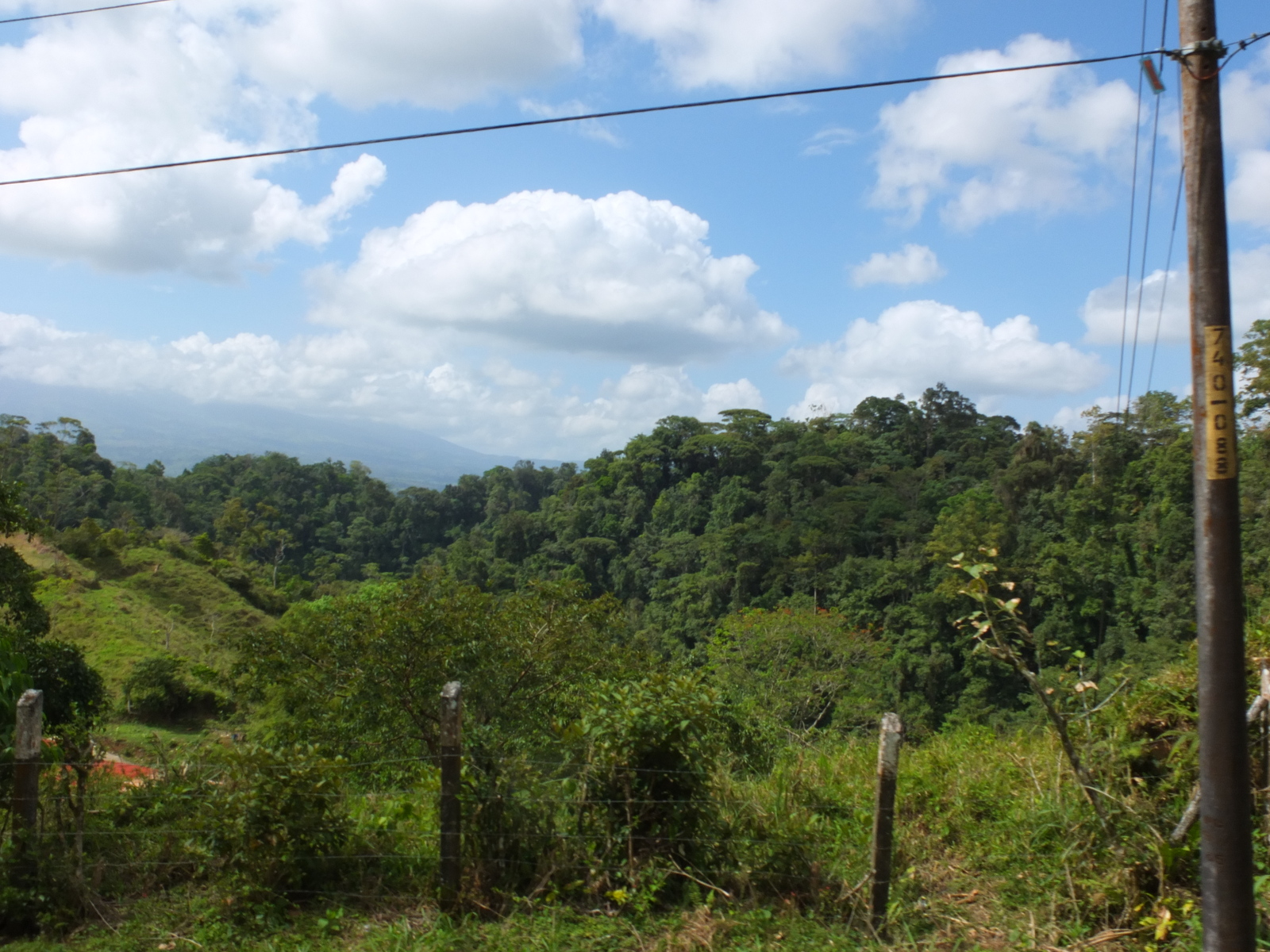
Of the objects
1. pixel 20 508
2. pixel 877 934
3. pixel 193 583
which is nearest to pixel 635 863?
pixel 877 934

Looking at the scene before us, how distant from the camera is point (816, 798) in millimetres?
4809

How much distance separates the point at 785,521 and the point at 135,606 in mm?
29515

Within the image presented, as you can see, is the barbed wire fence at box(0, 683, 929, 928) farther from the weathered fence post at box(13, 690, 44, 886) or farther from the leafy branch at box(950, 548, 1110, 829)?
the leafy branch at box(950, 548, 1110, 829)

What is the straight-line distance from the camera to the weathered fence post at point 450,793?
3904 mm

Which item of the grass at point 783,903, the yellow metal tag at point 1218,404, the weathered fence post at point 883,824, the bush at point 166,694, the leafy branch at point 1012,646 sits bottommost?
the bush at point 166,694

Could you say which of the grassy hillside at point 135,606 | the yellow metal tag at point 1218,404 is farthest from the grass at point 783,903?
the grassy hillside at point 135,606

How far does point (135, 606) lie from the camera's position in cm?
3161

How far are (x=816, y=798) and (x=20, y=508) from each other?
1061cm

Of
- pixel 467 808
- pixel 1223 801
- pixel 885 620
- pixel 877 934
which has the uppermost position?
pixel 1223 801

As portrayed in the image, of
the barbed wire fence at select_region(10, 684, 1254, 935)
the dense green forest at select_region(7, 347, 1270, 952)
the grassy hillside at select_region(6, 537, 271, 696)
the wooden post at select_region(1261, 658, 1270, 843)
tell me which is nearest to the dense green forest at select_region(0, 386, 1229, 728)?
the grassy hillside at select_region(6, 537, 271, 696)

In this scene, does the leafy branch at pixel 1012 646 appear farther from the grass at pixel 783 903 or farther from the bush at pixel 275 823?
the bush at pixel 275 823

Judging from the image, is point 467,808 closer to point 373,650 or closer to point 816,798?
point 816,798

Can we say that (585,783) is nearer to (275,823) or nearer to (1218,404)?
(275,823)

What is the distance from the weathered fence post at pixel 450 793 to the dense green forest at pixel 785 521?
1587 cm
